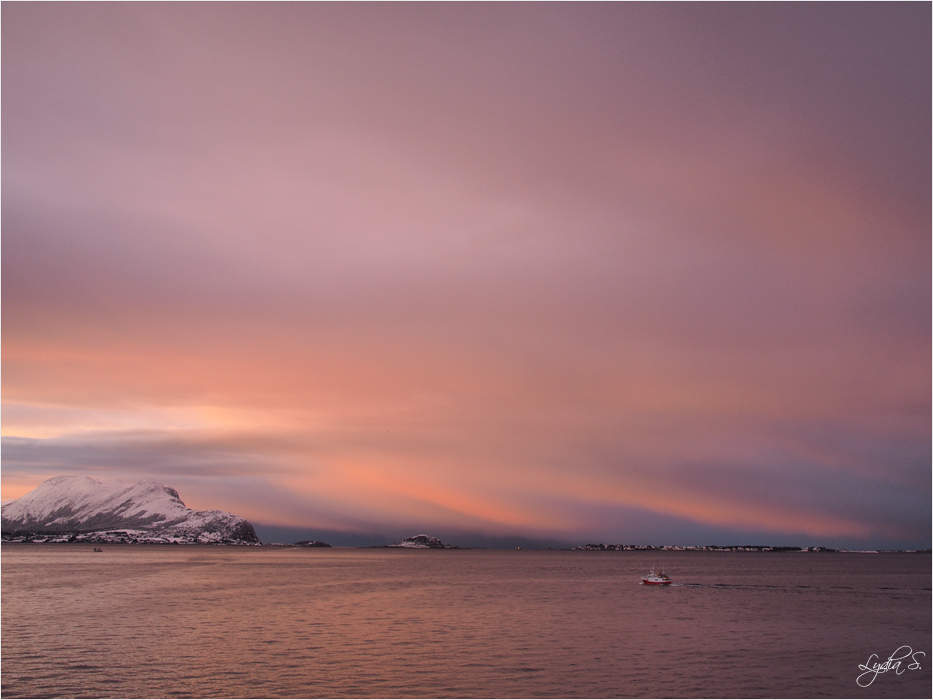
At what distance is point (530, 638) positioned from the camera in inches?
2450

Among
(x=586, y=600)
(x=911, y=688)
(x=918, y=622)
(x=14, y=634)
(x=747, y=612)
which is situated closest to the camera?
(x=911, y=688)

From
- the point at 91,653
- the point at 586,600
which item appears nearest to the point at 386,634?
the point at 91,653

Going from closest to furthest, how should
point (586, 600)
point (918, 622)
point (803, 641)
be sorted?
point (803, 641) → point (918, 622) → point (586, 600)

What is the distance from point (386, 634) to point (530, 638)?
13210 mm

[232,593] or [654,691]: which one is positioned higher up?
[654,691]

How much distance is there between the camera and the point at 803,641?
6381 cm

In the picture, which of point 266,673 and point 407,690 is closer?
point 407,690

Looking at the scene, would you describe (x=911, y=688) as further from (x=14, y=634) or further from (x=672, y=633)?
(x=14, y=634)
